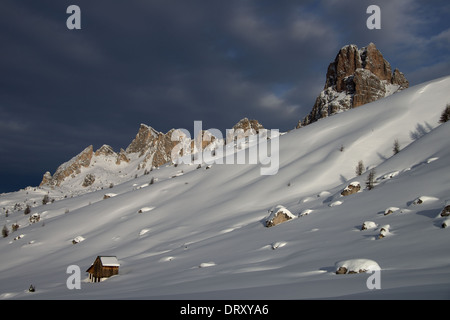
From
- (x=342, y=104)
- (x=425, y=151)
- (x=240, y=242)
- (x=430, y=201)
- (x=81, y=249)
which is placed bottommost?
(x=81, y=249)

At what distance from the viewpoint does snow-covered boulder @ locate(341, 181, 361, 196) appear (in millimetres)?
26875

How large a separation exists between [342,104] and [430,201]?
134974mm

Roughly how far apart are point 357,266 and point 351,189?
17.7 metres

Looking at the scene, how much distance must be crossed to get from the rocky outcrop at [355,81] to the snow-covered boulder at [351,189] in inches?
4516

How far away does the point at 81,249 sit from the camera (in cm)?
4166

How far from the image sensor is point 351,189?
88.3ft

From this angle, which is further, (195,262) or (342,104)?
(342,104)

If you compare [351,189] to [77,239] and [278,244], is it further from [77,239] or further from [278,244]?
[77,239]

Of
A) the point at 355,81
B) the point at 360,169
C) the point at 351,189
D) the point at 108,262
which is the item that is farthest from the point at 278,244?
the point at 355,81

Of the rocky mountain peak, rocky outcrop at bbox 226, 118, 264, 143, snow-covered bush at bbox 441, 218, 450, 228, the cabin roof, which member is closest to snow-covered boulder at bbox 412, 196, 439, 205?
snow-covered bush at bbox 441, 218, 450, 228

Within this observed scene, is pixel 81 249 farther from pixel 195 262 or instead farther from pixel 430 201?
pixel 430 201

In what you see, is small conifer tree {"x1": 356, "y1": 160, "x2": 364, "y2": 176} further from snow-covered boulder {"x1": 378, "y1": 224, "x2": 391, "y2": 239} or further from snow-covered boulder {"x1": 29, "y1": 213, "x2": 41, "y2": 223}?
snow-covered boulder {"x1": 29, "y1": 213, "x2": 41, "y2": 223}

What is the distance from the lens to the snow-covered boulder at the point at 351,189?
26.9 meters
